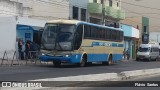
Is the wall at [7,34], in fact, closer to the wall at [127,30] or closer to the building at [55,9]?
the building at [55,9]

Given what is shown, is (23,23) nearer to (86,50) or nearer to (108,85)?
(86,50)

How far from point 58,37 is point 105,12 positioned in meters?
27.5

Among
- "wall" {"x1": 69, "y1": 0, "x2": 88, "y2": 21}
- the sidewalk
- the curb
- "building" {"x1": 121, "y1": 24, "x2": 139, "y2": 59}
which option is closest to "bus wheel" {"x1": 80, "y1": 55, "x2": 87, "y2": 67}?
the sidewalk

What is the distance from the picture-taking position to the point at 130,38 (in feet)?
219

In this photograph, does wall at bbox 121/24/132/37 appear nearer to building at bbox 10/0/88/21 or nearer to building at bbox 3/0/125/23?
building at bbox 3/0/125/23

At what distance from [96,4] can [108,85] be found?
119ft

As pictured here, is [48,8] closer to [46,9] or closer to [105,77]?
[46,9]

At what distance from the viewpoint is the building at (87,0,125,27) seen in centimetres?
5450

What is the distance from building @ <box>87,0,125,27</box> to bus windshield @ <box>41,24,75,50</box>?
23.0 m

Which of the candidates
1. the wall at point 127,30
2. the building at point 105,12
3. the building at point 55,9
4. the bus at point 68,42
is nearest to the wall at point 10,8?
the building at point 55,9

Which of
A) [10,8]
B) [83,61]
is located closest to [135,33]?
[10,8]

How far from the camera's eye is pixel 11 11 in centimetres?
4047

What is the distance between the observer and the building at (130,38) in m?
64.0

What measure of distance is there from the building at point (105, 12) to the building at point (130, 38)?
7.15 ft
